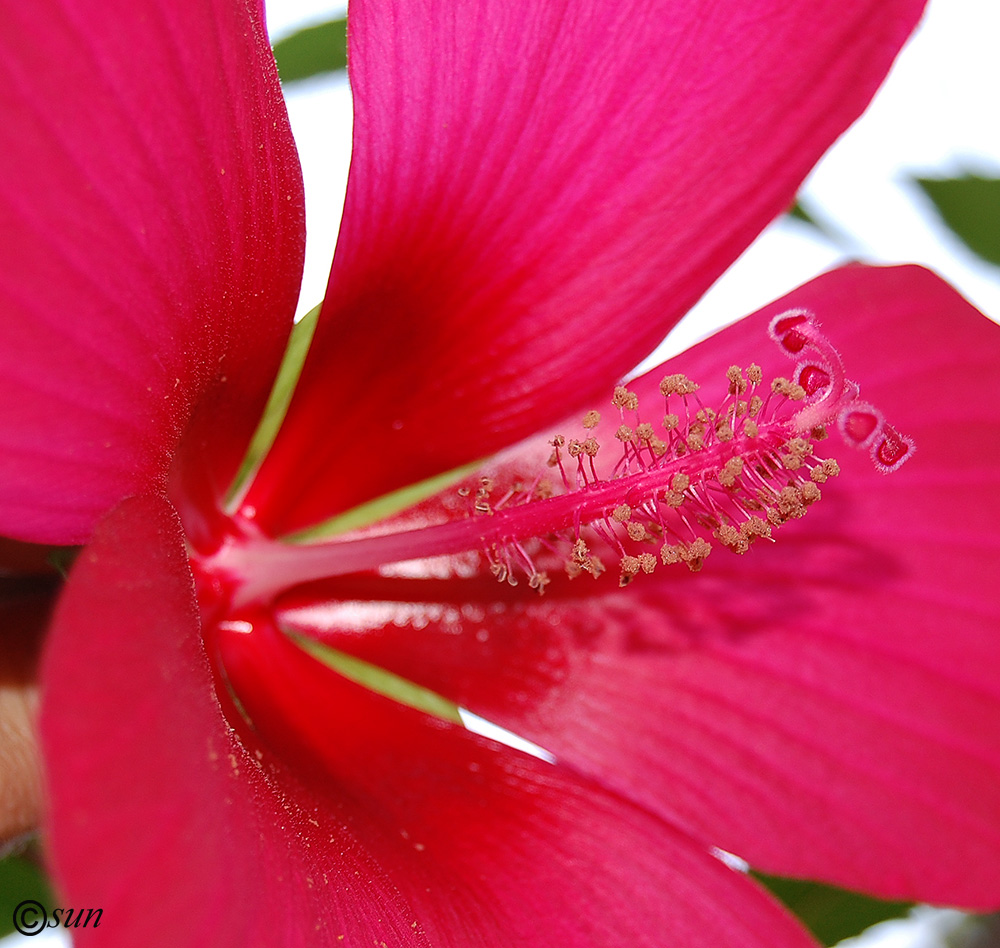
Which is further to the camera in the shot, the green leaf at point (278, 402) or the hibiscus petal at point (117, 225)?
the green leaf at point (278, 402)

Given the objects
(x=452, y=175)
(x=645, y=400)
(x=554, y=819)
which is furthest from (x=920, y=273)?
(x=554, y=819)

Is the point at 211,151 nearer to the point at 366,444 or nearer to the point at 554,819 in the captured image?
the point at 366,444

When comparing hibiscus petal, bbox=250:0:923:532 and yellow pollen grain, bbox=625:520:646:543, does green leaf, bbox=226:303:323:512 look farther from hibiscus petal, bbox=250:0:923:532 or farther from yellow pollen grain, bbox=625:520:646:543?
yellow pollen grain, bbox=625:520:646:543

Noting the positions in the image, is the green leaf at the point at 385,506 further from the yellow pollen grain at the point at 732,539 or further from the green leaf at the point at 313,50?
the green leaf at the point at 313,50

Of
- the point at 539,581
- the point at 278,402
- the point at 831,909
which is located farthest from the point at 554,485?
the point at 831,909

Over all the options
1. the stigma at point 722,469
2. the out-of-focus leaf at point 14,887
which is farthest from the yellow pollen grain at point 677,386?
the out-of-focus leaf at point 14,887

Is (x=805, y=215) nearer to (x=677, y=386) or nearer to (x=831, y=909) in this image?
(x=677, y=386)

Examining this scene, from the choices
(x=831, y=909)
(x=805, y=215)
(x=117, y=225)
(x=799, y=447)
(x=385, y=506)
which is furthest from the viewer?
(x=805, y=215)
